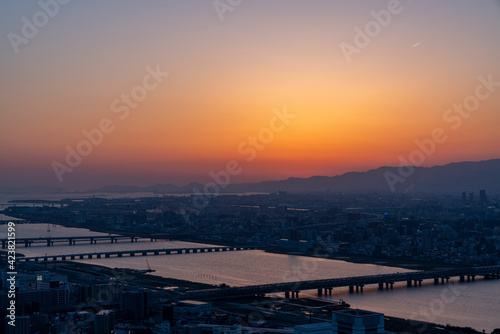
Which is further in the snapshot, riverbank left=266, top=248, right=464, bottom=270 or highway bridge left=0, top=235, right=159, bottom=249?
highway bridge left=0, top=235, right=159, bottom=249

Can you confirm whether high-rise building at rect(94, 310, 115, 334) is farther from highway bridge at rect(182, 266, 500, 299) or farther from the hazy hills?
the hazy hills

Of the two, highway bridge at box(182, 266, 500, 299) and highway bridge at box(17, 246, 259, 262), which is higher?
highway bridge at box(17, 246, 259, 262)

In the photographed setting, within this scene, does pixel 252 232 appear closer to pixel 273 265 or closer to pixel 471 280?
pixel 273 265

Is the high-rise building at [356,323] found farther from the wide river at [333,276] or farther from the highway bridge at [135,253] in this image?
the highway bridge at [135,253]

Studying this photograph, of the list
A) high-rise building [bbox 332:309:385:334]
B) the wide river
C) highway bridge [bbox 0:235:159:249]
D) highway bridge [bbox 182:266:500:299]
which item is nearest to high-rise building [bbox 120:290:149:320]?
highway bridge [bbox 182:266:500:299]

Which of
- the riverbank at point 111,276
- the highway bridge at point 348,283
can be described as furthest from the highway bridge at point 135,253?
the highway bridge at point 348,283

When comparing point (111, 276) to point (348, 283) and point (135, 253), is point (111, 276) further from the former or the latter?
point (135, 253)

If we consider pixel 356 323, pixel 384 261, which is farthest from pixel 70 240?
pixel 356 323
